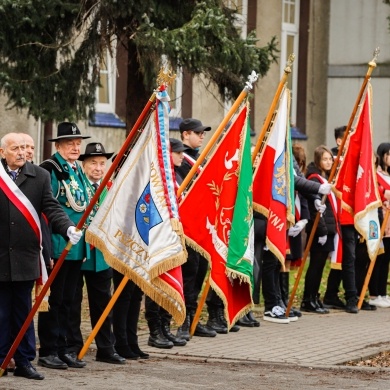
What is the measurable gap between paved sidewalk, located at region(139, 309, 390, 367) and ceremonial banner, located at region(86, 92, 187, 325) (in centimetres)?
144

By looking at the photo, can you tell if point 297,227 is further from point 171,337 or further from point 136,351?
point 136,351

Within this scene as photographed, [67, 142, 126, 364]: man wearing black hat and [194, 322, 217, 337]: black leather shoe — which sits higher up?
[67, 142, 126, 364]: man wearing black hat

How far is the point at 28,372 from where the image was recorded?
9.48 metres

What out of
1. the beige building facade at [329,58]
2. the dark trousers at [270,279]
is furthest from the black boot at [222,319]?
the beige building facade at [329,58]

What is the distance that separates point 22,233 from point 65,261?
764 millimetres

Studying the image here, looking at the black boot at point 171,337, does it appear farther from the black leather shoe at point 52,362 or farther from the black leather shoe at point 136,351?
the black leather shoe at point 52,362

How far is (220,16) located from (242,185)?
3.11 metres

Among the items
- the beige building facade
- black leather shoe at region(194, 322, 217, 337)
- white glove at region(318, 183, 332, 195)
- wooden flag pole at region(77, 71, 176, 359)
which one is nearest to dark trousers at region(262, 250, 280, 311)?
white glove at region(318, 183, 332, 195)

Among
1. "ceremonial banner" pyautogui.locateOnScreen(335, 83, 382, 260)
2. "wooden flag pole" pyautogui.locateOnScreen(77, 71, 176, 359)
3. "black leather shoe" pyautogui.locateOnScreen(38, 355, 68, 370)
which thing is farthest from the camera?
"ceremonial banner" pyautogui.locateOnScreen(335, 83, 382, 260)

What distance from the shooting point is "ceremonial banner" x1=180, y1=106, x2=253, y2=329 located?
37.7 feet

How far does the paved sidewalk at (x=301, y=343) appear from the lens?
37.0 ft

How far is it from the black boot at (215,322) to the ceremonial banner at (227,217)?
131 centimetres

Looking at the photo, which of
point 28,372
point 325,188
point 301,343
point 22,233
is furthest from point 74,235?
point 325,188

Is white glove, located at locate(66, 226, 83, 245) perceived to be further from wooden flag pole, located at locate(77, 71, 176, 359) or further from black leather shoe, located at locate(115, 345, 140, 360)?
black leather shoe, located at locate(115, 345, 140, 360)
